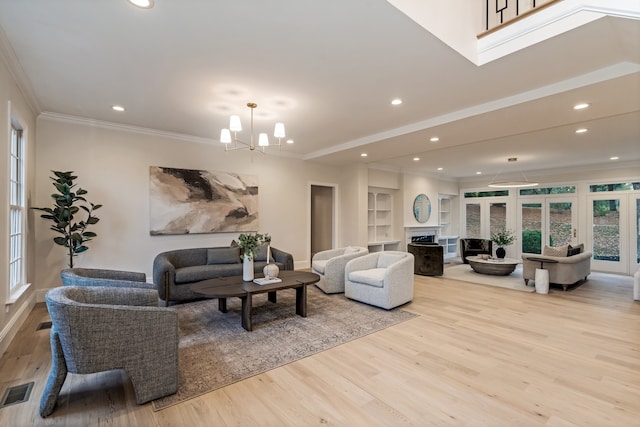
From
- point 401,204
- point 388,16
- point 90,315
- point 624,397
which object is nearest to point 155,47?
point 388,16

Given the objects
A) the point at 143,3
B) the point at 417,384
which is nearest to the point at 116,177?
the point at 143,3

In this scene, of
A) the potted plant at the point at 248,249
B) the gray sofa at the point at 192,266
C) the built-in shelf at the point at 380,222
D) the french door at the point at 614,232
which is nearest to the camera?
the potted plant at the point at 248,249

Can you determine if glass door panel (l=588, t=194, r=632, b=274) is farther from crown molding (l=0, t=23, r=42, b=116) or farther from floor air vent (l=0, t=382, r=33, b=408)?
crown molding (l=0, t=23, r=42, b=116)

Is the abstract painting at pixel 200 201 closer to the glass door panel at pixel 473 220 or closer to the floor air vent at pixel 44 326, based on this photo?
the floor air vent at pixel 44 326

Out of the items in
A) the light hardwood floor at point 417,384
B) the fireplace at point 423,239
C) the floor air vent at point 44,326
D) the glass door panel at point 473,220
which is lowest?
the light hardwood floor at point 417,384

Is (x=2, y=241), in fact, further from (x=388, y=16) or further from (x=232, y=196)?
(x=388, y=16)

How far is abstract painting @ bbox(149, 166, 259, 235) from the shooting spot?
5.05 metres

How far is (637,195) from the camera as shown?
273 inches

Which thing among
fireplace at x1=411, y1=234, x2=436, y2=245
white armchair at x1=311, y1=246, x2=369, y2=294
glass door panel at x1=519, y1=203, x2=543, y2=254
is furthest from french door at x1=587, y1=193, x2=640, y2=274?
white armchair at x1=311, y1=246, x2=369, y2=294

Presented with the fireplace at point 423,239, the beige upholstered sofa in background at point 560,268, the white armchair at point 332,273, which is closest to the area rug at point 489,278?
the beige upholstered sofa in background at point 560,268

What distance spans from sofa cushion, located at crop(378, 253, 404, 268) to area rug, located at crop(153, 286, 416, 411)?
0.84m

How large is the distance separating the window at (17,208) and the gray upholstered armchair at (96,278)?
1.11 meters

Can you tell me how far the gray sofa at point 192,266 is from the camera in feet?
13.9

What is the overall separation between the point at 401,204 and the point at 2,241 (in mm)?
7861
